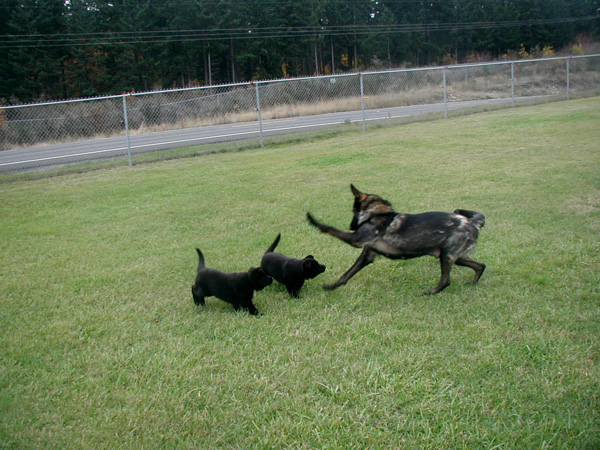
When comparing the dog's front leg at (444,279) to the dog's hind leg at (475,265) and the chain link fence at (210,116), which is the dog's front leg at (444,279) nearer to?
the dog's hind leg at (475,265)

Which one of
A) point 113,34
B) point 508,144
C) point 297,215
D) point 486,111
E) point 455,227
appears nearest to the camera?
point 455,227

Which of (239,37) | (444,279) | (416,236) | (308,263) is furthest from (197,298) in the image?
(239,37)

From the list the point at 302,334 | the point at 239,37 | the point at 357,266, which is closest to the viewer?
the point at 302,334

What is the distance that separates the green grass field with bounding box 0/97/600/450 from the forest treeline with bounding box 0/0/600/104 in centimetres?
3021

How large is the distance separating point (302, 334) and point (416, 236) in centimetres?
Answer: 136

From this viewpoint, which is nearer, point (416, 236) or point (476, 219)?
point (416, 236)

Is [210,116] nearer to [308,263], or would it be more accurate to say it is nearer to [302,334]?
[308,263]

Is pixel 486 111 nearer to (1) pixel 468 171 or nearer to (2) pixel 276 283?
(1) pixel 468 171

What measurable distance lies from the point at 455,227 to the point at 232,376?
224 cm

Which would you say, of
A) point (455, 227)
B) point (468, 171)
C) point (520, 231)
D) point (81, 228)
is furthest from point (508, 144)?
point (81, 228)

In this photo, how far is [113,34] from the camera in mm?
38719

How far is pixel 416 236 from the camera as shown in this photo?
4348 mm

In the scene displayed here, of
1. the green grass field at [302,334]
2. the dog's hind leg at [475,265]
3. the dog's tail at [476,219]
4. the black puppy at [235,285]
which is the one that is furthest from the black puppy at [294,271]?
the dog's tail at [476,219]

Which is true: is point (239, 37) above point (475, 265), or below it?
above
